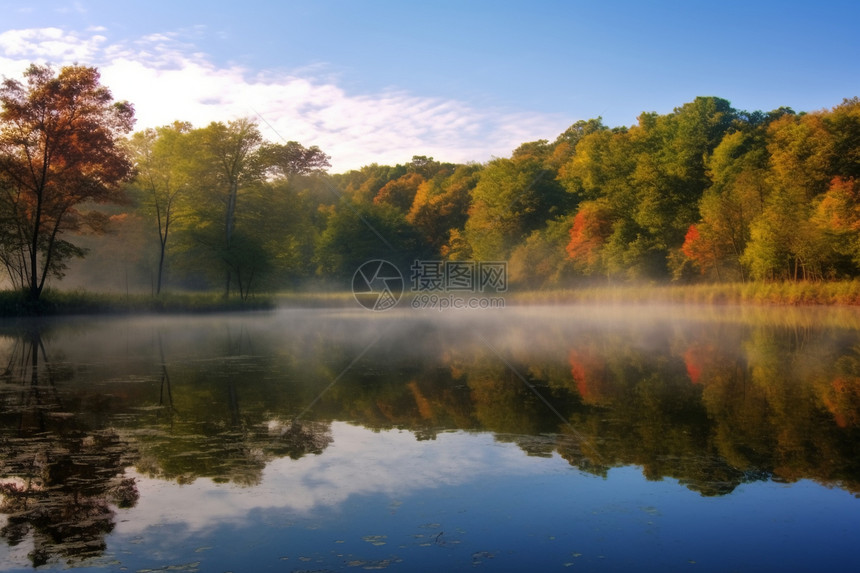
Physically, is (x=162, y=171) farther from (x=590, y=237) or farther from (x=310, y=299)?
(x=590, y=237)

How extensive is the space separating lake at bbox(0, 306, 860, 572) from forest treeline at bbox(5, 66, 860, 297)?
1015 inches

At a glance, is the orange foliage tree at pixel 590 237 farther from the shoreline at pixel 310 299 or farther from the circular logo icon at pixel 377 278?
the circular logo icon at pixel 377 278

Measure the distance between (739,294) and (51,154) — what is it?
39.3 metres

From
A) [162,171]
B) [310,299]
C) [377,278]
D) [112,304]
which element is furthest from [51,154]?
[377,278]

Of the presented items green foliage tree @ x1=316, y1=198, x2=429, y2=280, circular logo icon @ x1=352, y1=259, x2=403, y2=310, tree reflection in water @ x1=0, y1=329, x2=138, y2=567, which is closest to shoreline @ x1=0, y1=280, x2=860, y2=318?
tree reflection in water @ x1=0, y1=329, x2=138, y2=567

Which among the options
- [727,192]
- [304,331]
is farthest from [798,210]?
[304,331]

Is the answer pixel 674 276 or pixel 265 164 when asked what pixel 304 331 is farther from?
pixel 674 276

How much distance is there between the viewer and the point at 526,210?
7500 centimetres

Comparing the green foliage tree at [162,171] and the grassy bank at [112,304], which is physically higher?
the green foliage tree at [162,171]

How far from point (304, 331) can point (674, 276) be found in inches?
1632

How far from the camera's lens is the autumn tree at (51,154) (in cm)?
3091

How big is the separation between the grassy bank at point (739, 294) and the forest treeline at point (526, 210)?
446 cm

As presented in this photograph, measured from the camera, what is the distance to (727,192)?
183ft

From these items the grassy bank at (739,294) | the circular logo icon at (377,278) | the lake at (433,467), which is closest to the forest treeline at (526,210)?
the circular logo icon at (377,278)
